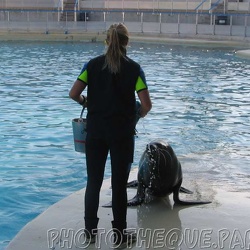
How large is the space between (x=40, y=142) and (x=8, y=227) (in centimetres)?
304

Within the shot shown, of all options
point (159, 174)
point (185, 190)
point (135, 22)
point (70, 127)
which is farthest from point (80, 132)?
point (135, 22)

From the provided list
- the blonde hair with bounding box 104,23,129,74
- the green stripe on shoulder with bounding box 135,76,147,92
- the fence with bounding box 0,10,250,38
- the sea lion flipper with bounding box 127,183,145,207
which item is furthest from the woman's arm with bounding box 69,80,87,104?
the fence with bounding box 0,10,250,38

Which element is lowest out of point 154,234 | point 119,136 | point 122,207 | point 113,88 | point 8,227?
point 8,227

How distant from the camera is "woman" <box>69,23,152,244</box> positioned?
11.8 ft

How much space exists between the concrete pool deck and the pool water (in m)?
0.75

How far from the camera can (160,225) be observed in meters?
4.31

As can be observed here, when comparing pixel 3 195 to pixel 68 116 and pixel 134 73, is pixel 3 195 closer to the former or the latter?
pixel 134 73

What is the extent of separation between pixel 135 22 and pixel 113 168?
2808 centimetres

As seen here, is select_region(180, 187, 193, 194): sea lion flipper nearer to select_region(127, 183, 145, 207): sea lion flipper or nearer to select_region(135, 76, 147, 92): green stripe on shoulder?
select_region(127, 183, 145, 207): sea lion flipper

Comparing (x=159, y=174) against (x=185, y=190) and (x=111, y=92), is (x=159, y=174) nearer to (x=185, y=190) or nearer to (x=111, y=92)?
(x=185, y=190)

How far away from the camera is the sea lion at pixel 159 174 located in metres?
4.75

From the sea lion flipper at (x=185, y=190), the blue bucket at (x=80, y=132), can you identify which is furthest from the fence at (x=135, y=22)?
the blue bucket at (x=80, y=132)

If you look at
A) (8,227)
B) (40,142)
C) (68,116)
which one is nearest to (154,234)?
(8,227)

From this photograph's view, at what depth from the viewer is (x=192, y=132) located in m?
9.11
